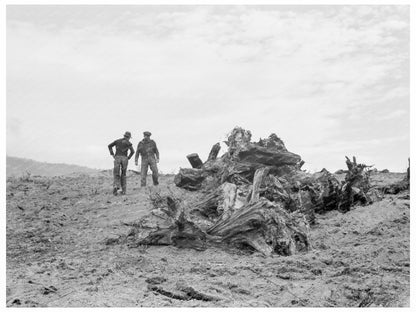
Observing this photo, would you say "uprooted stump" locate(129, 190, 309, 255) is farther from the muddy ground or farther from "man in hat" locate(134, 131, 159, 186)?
"man in hat" locate(134, 131, 159, 186)

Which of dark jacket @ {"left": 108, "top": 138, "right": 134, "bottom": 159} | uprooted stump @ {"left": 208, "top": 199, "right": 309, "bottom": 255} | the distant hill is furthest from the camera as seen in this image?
the distant hill

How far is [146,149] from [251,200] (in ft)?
28.7

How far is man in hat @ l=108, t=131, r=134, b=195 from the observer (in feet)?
56.5

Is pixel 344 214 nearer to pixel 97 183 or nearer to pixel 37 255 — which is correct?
pixel 37 255

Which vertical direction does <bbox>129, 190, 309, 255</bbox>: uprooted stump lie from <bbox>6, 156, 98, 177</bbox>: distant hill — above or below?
below

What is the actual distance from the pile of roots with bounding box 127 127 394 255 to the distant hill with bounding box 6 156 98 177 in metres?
45.8

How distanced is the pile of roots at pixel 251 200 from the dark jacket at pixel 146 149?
139 centimetres

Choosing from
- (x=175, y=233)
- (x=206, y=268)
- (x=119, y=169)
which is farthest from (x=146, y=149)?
(x=206, y=268)

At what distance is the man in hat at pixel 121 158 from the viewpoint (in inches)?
678

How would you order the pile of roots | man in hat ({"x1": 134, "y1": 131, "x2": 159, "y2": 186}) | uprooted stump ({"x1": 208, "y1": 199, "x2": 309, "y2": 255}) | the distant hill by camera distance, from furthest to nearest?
the distant hill < man in hat ({"x1": 134, "y1": 131, "x2": 159, "y2": 186}) < the pile of roots < uprooted stump ({"x1": 208, "y1": 199, "x2": 309, "y2": 255})

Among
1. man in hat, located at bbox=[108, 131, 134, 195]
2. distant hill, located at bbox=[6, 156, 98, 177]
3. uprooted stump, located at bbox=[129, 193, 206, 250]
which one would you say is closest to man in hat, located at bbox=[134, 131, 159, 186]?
man in hat, located at bbox=[108, 131, 134, 195]

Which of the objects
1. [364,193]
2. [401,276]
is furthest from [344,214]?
[401,276]

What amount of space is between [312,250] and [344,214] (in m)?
3.73

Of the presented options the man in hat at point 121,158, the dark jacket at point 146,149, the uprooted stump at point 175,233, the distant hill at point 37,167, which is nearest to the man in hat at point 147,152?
the dark jacket at point 146,149
